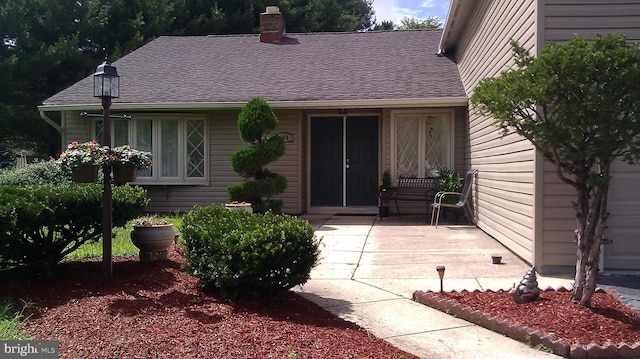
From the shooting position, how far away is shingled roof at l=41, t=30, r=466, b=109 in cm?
1133

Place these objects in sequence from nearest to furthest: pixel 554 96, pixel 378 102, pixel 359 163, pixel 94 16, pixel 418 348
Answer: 1. pixel 418 348
2. pixel 554 96
3. pixel 378 102
4. pixel 359 163
5. pixel 94 16

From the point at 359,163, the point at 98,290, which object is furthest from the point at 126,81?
the point at 98,290

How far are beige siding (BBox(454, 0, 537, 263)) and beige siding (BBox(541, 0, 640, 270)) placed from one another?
0.65 ft

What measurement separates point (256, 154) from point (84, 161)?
17.0 ft

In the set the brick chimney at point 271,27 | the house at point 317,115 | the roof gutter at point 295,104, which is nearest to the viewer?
the roof gutter at point 295,104

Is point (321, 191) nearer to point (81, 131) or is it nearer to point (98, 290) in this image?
point (81, 131)

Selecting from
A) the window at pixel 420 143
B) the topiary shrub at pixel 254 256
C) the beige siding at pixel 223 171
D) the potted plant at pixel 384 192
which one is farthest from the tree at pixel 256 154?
the topiary shrub at pixel 254 256

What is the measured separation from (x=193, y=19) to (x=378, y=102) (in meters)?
15.6

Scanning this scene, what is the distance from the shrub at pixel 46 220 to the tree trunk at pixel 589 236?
4.36 m

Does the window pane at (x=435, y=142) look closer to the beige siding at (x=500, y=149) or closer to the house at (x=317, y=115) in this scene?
the house at (x=317, y=115)

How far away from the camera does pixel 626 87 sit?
3.93 metres

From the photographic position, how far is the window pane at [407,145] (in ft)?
38.2

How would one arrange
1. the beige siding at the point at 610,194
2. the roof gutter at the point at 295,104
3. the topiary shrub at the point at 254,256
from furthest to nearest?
the roof gutter at the point at 295,104, the beige siding at the point at 610,194, the topiary shrub at the point at 254,256

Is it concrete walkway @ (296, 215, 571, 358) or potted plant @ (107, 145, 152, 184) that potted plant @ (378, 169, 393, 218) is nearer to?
concrete walkway @ (296, 215, 571, 358)
